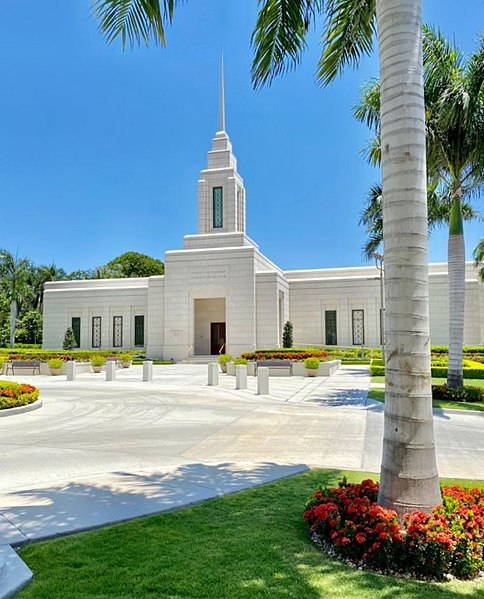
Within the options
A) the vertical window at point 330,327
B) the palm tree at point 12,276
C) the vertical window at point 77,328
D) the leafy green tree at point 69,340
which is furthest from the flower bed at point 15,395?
the palm tree at point 12,276

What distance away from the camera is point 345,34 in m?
7.71

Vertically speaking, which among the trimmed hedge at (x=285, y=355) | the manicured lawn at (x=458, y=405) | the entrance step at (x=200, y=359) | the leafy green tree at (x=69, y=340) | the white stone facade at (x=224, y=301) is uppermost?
the white stone facade at (x=224, y=301)

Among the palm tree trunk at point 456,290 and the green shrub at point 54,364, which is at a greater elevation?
the palm tree trunk at point 456,290

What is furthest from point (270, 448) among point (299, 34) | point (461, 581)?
point (299, 34)

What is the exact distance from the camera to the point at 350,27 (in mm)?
→ 7598

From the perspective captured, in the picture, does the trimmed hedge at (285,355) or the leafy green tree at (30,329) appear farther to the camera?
the leafy green tree at (30,329)

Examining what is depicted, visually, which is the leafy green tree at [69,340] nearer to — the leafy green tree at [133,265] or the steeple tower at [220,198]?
the steeple tower at [220,198]

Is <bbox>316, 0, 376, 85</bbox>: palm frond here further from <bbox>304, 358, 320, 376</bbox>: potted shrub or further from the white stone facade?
the white stone facade

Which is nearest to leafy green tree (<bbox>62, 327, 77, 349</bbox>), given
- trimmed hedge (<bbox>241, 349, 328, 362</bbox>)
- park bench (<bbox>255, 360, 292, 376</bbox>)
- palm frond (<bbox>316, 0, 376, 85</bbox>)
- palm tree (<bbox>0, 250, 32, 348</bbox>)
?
palm tree (<bbox>0, 250, 32, 348</bbox>)

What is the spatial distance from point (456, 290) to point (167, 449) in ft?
29.0

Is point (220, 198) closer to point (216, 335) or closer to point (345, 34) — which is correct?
point (216, 335)

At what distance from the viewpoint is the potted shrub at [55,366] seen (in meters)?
23.9

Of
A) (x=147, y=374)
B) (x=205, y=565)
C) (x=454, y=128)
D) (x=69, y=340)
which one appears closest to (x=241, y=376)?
(x=147, y=374)

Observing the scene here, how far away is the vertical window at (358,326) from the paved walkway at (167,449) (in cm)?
2089
